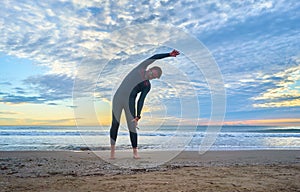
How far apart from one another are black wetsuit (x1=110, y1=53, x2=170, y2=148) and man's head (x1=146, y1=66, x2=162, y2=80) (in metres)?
0.13

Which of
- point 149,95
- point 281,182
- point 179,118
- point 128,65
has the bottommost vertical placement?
point 281,182

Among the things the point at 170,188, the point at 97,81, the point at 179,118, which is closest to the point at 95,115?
the point at 97,81

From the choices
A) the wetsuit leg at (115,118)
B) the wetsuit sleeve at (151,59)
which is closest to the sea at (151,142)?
the wetsuit leg at (115,118)

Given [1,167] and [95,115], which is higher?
[95,115]

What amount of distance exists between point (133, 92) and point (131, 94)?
62mm

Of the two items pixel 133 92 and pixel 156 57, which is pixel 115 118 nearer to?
pixel 133 92

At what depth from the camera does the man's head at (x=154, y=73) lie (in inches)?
249

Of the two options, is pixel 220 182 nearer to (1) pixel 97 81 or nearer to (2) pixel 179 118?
(2) pixel 179 118

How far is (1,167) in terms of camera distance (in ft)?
18.7

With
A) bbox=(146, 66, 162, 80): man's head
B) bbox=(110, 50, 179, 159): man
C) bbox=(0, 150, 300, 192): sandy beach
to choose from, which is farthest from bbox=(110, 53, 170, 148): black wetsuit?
bbox=(0, 150, 300, 192): sandy beach

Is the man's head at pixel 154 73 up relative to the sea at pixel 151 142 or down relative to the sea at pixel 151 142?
up

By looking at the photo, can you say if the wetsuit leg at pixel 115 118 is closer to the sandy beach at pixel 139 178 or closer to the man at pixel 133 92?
the man at pixel 133 92

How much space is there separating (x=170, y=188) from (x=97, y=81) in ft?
11.2

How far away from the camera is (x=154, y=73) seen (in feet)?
20.8
